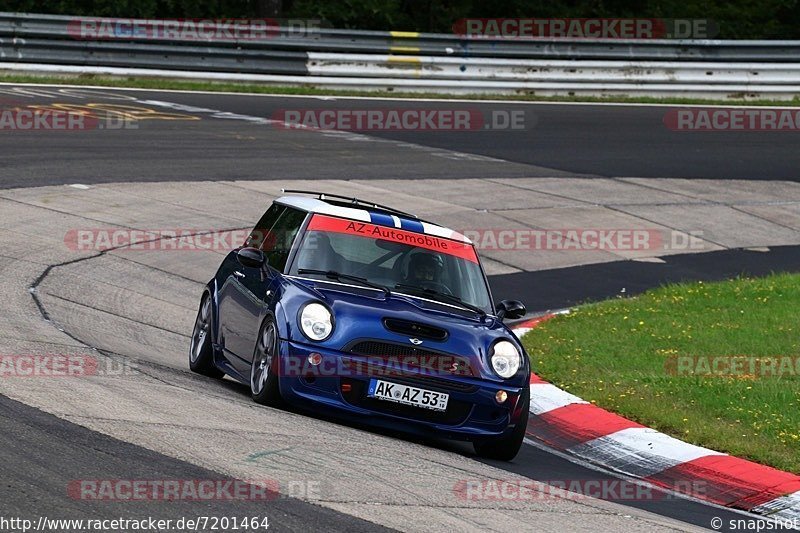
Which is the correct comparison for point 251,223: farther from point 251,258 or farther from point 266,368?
point 266,368

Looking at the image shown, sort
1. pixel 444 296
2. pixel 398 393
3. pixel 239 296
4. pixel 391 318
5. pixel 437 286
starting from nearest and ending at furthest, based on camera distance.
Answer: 1. pixel 398 393
2. pixel 391 318
3. pixel 444 296
4. pixel 437 286
5. pixel 239 296

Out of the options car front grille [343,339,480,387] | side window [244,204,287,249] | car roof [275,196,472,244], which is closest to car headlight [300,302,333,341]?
car front grille [343,339,480,387]

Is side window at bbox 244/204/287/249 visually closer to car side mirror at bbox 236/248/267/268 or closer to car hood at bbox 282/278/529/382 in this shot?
car side mirror at bbox 236/248/267/268

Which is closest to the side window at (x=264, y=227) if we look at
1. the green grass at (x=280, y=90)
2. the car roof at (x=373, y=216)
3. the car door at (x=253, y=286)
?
the car door at (x=253, y=286)

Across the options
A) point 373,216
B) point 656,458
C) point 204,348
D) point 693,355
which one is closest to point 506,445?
point 656,458

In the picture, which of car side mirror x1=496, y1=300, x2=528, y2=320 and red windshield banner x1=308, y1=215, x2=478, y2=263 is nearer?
car side mirror x1=496, y1=300, x2=528, y2=320

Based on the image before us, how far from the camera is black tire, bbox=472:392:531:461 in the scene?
8.64m

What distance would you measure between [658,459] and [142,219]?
9.14m

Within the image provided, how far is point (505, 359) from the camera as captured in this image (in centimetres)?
873

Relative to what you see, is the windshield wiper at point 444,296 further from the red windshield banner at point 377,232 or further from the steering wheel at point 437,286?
the red windshield banner at point 377,232

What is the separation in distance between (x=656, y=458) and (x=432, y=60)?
62.4 ft

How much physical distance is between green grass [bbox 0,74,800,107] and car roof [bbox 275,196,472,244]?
52.6 ft

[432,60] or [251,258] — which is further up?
[432,60]

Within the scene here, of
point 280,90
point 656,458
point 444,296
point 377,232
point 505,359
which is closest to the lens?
point 505,359
